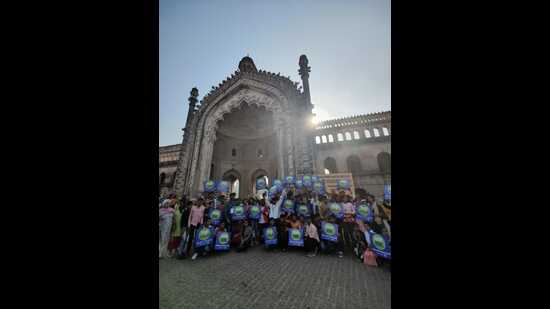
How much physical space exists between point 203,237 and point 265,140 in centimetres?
1315

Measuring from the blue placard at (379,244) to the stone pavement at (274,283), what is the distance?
362 mm

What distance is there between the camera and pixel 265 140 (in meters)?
18.1

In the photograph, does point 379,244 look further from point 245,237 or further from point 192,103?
point 192,103

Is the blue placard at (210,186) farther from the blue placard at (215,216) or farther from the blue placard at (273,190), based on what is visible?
the blue placard at (273,190)

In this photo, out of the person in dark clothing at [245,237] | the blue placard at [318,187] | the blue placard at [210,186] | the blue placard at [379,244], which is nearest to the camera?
the blue placard at [379,244]

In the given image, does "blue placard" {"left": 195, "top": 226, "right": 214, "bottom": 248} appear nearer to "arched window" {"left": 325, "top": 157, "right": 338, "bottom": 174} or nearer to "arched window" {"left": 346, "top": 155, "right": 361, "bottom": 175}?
"arched window" {"left": 325, "top": 157, "right": 338, "bottom": 174}

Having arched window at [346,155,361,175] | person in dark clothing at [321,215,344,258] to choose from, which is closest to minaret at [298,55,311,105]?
arched window at [346,155,361,175]

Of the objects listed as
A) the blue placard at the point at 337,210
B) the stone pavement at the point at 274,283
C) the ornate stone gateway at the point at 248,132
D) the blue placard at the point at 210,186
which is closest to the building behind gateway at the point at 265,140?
the ornate stone gateway at the point at 248,132

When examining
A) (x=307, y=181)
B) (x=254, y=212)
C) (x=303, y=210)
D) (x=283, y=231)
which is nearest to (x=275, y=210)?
(x=254, y=212)

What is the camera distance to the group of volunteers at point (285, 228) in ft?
17.5
